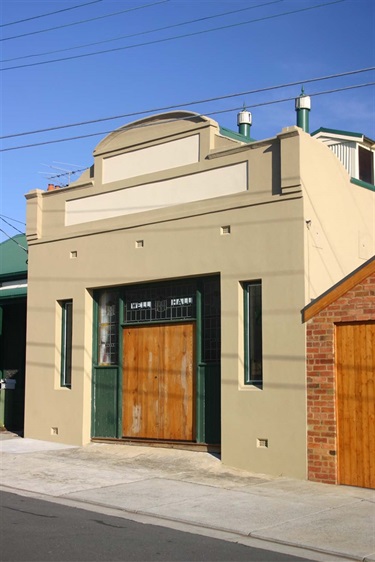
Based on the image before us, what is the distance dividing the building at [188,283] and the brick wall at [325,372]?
182 millimetres

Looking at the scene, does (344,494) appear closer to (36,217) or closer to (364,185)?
(364,185)

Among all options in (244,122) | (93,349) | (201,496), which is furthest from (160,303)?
(244,122)

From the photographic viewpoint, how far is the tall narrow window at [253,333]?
1315cm

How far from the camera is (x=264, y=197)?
1316cm

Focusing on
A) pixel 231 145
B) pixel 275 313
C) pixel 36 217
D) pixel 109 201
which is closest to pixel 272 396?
pixel 275 313

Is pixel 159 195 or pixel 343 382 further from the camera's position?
pixel 159 195

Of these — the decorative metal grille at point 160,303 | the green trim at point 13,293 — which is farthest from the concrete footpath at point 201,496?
the green trim at point 13,293

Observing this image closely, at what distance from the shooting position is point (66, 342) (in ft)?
54.3

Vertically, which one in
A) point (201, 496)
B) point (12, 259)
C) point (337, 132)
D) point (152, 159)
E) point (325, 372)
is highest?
point (337, 132)

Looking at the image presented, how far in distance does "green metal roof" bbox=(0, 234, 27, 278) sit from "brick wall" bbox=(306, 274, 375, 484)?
8.83 metres

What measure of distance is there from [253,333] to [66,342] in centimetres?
502

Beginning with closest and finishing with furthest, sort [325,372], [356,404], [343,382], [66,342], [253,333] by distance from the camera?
[356,404]
[343,382]
[325,372]
[253,333]
[66,342]

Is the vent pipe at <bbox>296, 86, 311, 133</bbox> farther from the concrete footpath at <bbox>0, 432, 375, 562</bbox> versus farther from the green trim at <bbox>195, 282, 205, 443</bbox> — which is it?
the concrete footpath at <bbox>0, 432, 375, 562</bbox>

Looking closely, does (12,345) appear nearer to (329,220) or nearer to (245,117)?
(245,117)
